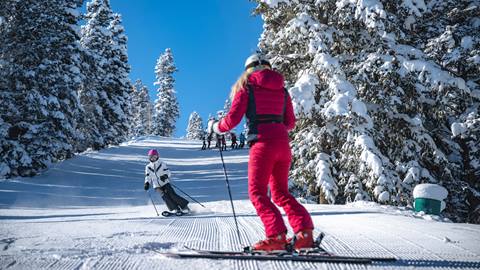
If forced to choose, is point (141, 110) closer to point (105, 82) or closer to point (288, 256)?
point (105, 82)

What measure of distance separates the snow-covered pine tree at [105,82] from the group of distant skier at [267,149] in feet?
97.9

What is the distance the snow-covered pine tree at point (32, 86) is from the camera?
60.8 ft

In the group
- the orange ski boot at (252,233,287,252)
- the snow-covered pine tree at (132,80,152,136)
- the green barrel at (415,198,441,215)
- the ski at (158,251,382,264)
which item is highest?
the snow-covered pine tree at (132,80,152,136)

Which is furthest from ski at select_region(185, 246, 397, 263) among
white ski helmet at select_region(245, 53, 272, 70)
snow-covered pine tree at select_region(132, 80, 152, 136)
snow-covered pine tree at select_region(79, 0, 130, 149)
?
snow-covered pine tree at select_region(132, 80, 152, 136)

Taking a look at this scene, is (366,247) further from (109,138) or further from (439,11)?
(109,138)

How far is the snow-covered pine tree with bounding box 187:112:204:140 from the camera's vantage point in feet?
320

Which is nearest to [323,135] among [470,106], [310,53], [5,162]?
[310,53]

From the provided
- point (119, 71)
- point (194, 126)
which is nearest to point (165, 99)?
point (119, 71)

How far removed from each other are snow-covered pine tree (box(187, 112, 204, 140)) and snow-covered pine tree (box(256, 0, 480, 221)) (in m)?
83.5

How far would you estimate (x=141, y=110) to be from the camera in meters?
76.8

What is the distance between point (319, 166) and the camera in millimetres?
11078

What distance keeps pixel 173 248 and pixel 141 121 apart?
73681mm

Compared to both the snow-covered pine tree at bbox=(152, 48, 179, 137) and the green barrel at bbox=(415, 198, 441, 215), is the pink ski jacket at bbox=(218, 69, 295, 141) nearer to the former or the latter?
the green barrel at bbox=(415, 198, 441, 215)

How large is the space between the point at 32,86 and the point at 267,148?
19.6 meters
